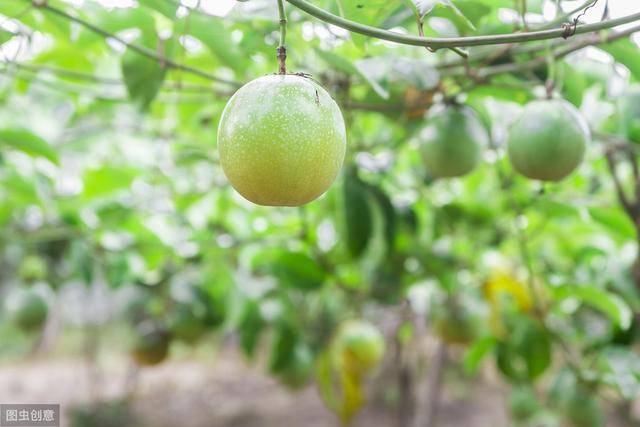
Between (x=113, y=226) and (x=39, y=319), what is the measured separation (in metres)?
0.62

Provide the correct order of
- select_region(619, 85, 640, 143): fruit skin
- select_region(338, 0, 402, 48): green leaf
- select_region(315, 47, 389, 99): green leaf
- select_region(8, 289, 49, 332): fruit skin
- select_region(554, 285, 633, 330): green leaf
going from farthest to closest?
select_region(8, 289, 49, 332): fruit skin < select_region(554, 285, 633, 330): green leaf < select_region(619, 85, 640, 143): fruit skin < select_region(315, 47, 389, 99): green leaf < select_region(338, 0, 402, 48): green leaf

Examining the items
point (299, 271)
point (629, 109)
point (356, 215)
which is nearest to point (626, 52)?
point (629, 109)

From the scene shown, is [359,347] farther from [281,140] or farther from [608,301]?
[281,140]

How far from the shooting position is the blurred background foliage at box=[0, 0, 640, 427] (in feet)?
4.01

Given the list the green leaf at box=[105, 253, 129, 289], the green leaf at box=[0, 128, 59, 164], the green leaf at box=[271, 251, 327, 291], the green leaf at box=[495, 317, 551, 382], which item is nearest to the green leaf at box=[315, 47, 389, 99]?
the green leaf at box=[0, 128, 59, 164]

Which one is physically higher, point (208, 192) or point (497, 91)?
point (497, 91)

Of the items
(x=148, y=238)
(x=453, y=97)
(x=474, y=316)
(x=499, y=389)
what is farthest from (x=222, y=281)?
(x=499, y=389)

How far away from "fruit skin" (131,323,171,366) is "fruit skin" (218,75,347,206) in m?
1.91

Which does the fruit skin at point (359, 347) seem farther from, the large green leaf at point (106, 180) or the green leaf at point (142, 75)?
the green leaf at point (142, 75)

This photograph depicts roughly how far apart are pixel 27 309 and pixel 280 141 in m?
2.11

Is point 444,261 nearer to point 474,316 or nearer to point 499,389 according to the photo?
point 474,316

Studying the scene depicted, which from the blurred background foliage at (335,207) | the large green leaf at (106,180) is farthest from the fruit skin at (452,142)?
the large green leaf at (106,180)

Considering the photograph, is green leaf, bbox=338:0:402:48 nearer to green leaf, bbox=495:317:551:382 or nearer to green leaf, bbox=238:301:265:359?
green leaf, bbox=495:317:551:382

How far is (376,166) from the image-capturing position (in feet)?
5.92
